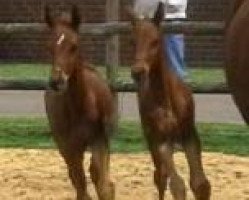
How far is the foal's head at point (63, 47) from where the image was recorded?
5.71 meters

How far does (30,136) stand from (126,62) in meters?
8.83

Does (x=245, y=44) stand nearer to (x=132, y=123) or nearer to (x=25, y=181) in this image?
(x=25, y=181)

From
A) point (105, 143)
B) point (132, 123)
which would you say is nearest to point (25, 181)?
point (105, 143)

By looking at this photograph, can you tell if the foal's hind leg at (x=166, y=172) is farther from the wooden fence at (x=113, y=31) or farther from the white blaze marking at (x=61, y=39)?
the wooden fence at (x=113, y=31)

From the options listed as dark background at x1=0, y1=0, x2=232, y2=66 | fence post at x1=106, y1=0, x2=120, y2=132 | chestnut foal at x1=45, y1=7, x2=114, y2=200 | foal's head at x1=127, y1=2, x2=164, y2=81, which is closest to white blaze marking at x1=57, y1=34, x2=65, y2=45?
chestnut foal at x1=45, y1=7, x2=114, y2=200

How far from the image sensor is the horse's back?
2.89m

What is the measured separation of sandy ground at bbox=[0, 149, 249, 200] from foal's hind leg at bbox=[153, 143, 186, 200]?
2.74 feet

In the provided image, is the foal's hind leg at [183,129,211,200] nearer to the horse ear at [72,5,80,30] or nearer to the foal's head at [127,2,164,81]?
the foal's head at [127,2,164,81]

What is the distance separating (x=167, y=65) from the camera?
6336 mm

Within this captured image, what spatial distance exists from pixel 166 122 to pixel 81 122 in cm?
53

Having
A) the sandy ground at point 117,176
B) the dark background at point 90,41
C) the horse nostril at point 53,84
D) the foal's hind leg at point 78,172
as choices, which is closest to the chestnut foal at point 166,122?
the foal's hind leg at point 78,172

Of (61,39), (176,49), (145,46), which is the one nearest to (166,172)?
(145,46)

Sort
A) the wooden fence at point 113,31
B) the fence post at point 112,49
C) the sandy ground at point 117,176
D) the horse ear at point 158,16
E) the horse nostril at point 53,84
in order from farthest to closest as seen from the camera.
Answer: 1. the fence post at point 112,49
2. the wooden fence at point 113,31
3. the sandy ground at point 117,176
4. the horse ear at point 158,16
5. the horse nostril at point 53,84

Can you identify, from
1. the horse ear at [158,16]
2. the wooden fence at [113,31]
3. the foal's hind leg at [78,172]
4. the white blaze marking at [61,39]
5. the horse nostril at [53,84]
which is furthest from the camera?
the wooden fence at [113,31]
